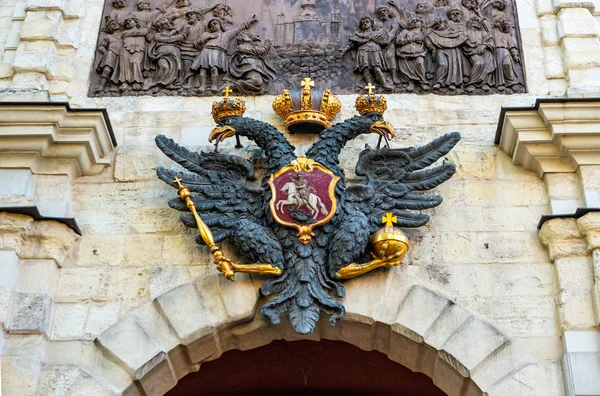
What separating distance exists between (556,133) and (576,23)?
131cm

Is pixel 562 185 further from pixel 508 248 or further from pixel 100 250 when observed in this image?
pixel 100 250

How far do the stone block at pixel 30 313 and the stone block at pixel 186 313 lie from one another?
2.44 ft

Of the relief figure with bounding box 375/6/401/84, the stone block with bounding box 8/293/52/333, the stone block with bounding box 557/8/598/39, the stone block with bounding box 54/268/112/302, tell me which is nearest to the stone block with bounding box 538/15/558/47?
the stone block with bounding box 557/8/598/39

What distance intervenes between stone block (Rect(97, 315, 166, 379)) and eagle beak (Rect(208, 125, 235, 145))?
1.43m

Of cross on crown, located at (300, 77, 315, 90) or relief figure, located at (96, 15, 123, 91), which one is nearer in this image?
cross on crown, located at (300, 77, 315, 90)

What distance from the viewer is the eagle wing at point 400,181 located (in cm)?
730

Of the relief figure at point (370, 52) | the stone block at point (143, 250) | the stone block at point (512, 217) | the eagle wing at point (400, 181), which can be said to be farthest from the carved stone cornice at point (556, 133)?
the stone block at point (143, 250)

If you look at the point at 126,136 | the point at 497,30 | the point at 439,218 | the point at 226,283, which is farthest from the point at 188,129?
the point at 497,30

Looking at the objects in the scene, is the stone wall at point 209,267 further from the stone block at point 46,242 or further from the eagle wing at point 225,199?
the eagle wing at point 225,199

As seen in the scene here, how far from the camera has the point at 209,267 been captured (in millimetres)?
7246

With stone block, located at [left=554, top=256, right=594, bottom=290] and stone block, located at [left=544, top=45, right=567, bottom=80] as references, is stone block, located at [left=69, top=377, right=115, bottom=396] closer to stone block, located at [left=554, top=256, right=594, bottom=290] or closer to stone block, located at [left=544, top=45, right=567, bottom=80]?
stone block, located at [left=554, top=256, right=594, bottom=290]

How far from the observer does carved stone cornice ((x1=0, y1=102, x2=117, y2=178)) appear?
7.48 m

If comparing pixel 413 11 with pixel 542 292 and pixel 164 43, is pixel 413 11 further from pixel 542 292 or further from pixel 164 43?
pixel 542 292

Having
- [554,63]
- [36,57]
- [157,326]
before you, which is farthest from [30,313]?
[554,63]
